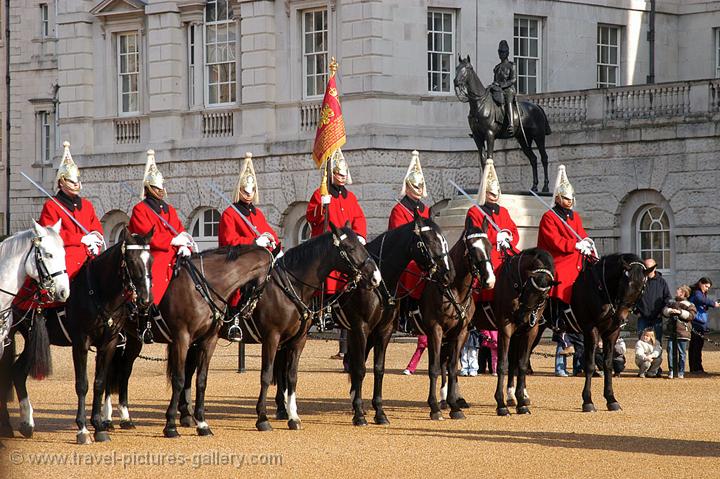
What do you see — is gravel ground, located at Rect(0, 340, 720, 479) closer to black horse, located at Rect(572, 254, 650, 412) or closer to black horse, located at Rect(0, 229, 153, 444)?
black horse, located at Rect(0, 229, 153, 444)

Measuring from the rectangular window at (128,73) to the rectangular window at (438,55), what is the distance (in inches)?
324

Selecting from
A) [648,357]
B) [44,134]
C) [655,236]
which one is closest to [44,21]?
[44,134]

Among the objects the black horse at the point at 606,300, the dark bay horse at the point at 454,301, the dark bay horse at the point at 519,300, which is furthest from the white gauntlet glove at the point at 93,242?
the black horse at the point at 606,300

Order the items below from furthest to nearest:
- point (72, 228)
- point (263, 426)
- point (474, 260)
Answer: point (474, 260)
point (72, 228)
point (263, 426)

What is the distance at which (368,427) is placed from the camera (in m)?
16.6

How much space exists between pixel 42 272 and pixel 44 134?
38586mm

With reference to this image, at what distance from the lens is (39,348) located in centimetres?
1559

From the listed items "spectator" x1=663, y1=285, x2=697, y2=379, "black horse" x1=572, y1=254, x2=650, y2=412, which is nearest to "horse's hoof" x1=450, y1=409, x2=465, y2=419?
"black horse" x1=572, y1=254, x2=650, y2=412

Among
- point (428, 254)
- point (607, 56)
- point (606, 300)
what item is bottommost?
point (606, 300)

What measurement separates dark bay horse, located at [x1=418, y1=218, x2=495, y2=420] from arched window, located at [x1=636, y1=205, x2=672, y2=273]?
16.1 metres

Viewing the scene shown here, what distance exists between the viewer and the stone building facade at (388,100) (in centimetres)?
3284

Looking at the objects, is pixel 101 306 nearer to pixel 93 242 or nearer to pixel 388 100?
pixel 93 242

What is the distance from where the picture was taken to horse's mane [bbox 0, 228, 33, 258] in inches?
576

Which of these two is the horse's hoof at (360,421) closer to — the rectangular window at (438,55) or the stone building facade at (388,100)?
the stone building facade at (388,100)
